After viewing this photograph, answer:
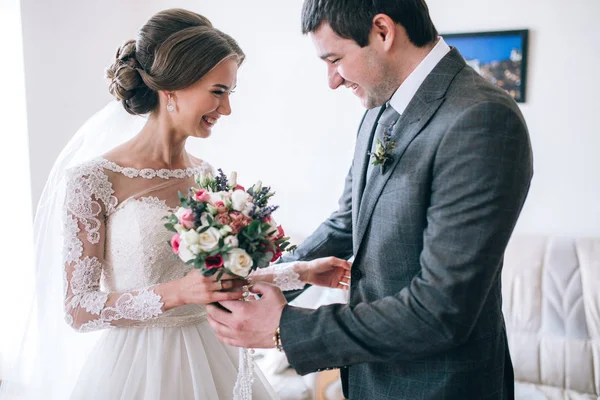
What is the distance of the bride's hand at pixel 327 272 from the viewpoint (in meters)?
1.89

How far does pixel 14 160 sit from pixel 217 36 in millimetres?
2106

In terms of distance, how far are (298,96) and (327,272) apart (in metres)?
2.33

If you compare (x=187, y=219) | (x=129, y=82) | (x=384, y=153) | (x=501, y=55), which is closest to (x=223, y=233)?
(x=187, y=219)

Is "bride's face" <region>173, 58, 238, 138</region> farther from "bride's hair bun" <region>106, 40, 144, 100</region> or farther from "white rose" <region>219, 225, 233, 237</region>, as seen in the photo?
"white rose" <region>219, 225, 233, 237</region>

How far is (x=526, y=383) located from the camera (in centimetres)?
309

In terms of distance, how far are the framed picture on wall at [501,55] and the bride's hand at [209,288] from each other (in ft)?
8.28

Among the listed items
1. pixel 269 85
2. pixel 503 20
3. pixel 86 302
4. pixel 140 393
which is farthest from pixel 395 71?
pixel 269 85

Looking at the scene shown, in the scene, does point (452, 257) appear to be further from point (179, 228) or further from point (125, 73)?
point (125, 73)

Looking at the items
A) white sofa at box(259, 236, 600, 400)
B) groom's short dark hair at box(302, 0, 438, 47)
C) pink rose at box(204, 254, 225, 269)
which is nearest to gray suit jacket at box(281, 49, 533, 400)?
groom's short dark hair at box(302, 0, 438, 47)

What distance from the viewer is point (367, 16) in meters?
1.38

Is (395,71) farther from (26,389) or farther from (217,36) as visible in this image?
(26,389)

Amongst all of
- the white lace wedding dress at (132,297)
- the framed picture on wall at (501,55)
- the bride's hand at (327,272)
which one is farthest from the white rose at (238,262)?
the framed picture on wall at (501,55)

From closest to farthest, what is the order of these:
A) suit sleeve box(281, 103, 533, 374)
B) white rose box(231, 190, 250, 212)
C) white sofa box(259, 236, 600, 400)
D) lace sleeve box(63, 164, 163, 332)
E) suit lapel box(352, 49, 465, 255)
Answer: suit sleeve box(281, 103, 533, 374)
suit lapel box(352, 49, 465, 255)
white rose box(231, 190, 250, 212)
lace sleeve box(63, 164, 163, 332)
white sofa box(259, 236, 600, 400)

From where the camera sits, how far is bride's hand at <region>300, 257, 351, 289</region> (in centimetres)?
189
